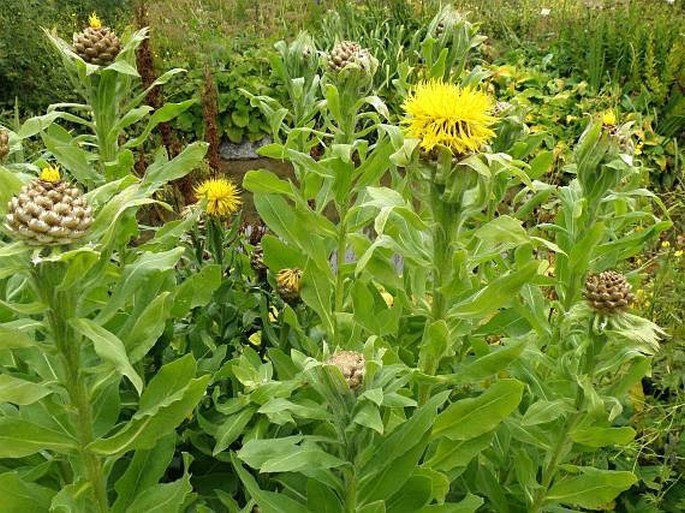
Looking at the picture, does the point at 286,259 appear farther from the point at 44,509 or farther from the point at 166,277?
the point at 44,509

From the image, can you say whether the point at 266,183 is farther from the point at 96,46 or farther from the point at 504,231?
the point at 504,231

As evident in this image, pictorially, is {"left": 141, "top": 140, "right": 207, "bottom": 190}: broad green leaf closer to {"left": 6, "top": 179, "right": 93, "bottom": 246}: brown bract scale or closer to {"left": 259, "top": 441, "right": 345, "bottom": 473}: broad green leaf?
{"left": 6, "top": 179, "right": 93, "bottom": 246}: brown bract scale

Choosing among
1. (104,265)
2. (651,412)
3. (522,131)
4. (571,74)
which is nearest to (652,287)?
(651,412)

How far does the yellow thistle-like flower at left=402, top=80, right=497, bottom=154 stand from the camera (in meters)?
1.52

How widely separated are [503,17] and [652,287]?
641 cm

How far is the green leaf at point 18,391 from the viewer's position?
1382mm

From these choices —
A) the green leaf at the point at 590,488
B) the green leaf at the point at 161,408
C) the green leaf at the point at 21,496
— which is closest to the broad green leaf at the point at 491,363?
the green leaf at the point at 590,488

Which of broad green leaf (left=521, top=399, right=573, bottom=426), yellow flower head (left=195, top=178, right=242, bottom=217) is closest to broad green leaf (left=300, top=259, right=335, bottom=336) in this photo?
yellow flower head (left=195, top=178, right=242, bottom=217)

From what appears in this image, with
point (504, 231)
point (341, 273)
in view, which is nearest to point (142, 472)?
point (341, 273)

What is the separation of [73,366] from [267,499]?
0.53 meters

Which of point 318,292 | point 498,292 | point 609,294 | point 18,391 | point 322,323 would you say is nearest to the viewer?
point 18,391

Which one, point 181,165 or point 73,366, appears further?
point 181,165

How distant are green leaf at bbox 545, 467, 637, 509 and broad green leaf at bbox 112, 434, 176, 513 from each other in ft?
3.33

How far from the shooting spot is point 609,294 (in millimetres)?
1785
